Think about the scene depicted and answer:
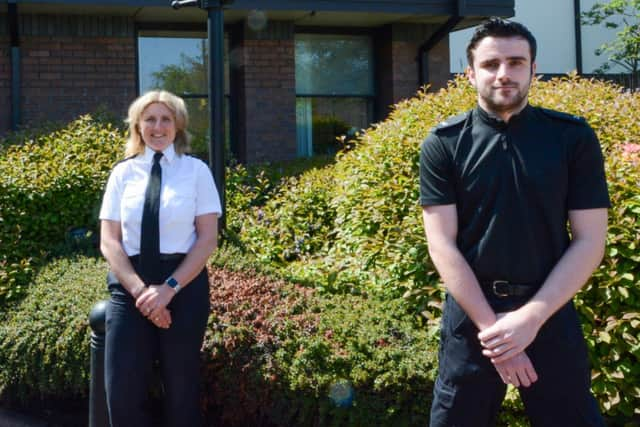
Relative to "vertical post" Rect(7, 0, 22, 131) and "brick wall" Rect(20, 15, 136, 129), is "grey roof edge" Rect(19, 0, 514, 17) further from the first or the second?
"brick wall" Rect(20, 15, 136, 129)

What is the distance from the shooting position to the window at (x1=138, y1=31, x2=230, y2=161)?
11.1 meters

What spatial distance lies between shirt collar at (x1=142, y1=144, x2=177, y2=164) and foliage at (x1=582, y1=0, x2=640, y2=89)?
14.3 m

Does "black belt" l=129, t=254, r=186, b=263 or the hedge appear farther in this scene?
the hedge

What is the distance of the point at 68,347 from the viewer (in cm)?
495

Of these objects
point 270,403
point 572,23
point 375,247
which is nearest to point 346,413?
point 270,403

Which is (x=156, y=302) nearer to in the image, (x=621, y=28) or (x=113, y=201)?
(x=113, y=201)

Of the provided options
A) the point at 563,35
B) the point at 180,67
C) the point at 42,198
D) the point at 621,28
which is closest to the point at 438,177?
the point at 42,198

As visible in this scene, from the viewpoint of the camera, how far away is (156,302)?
12.4 feet

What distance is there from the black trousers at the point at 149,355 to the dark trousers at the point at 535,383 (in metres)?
1.41

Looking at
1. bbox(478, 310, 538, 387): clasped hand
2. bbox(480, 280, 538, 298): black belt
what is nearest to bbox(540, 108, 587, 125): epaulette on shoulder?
bbox(480, 280, 538, 298): black belt

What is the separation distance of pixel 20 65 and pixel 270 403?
282 inches

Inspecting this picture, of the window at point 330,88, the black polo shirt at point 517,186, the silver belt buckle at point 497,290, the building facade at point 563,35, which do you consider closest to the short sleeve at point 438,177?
the black polo shirt at point 517,186

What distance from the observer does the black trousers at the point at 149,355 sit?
12.7ft

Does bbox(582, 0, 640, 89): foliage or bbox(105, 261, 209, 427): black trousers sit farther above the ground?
bbox(582, 0, 640, 89): foliage
